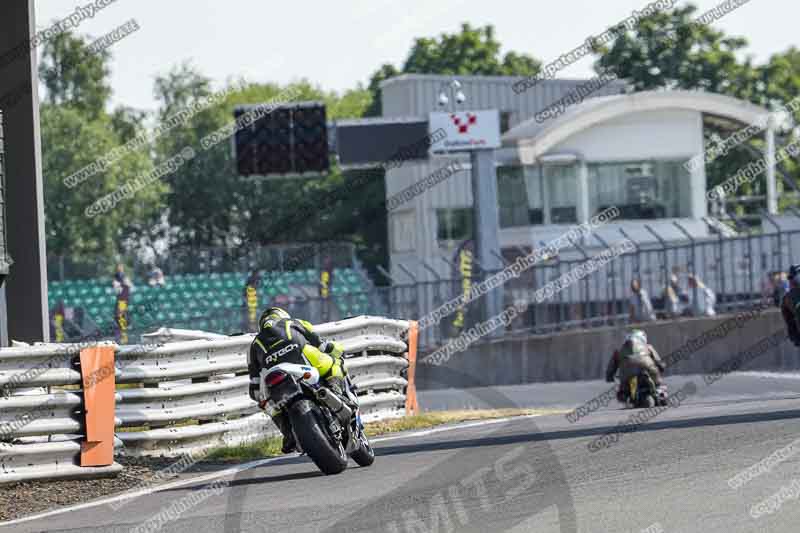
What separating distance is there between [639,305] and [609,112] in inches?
634

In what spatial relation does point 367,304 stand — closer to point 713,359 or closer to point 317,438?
point 713,359

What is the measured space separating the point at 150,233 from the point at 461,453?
54.9 m

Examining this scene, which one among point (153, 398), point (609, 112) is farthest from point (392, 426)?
point (609, 112)

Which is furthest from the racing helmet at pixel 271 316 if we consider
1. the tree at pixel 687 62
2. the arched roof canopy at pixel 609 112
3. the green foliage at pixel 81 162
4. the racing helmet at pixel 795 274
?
the tree at pixel 687 62

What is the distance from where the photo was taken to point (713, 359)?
26.0 meters

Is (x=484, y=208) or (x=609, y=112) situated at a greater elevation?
(x=609, y=112)

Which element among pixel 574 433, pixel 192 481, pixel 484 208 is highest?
pixel 484 208

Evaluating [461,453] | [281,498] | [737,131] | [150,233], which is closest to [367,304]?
[461,453]

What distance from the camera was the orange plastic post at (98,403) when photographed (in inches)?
468

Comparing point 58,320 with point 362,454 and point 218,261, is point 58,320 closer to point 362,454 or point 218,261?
point 218,261

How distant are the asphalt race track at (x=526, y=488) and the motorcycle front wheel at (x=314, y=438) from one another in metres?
0.16

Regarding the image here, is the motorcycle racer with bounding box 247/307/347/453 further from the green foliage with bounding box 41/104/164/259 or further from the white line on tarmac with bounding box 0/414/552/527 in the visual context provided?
the green foliage with bounding box 41/104/164/259

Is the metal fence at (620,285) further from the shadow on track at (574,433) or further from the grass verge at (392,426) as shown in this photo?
the shadow on track at (574,433)

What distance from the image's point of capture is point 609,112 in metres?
41.9
